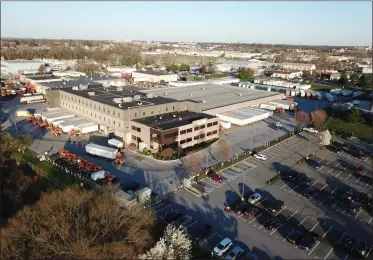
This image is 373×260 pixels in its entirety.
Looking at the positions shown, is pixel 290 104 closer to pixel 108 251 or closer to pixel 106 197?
pixel 106 197

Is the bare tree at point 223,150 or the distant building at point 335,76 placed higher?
the distant building at point 335,76

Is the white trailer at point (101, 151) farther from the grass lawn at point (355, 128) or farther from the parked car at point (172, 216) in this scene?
the grass lawn at point (355, 128)

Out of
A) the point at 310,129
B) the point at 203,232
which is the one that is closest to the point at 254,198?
the point at 203,232

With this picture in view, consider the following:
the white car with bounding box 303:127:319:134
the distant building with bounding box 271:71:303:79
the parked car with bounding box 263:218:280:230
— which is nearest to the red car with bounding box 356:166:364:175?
the white car with bounding box 303:127:319:134

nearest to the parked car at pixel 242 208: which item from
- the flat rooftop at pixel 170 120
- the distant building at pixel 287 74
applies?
the flat rooftop at pixel 170 120

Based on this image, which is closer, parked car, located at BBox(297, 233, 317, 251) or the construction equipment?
parked car, located at BBox(297, 233, 317, 251)

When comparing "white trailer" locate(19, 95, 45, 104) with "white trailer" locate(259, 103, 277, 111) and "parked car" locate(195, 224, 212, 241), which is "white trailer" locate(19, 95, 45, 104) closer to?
"white trailer" locate(259, 103, 277, 111)

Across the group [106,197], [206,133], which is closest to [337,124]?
[206,133]
